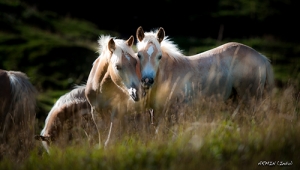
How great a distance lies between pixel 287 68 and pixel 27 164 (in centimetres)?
2021

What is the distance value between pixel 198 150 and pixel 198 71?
142 inches

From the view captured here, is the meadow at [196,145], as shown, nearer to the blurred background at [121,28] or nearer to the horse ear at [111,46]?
the horse ear at [111,46]

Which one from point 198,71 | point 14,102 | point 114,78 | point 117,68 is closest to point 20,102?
point 14,102

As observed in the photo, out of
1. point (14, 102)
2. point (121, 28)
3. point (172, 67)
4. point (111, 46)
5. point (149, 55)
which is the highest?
point (121, 28)

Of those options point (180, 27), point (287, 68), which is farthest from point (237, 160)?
point (180, 27)

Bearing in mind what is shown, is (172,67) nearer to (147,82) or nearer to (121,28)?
(147,82)

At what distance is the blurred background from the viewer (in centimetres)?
2153

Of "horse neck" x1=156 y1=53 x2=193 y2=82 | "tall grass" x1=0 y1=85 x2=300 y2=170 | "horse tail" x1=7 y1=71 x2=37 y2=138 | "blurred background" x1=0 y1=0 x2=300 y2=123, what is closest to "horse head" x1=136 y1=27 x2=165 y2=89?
"horse neck" x1=156 y1=53 x2=193 y2=82

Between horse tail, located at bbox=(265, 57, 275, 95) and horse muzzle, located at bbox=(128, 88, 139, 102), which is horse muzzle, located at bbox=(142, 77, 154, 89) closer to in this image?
horse muzzle, located at bbox=(128, 88, 139, 102)

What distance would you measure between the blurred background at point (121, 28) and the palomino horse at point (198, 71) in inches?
441

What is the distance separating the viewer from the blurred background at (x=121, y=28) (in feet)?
70.6

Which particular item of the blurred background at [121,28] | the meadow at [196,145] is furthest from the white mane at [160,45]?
the blurred background at [121,28]

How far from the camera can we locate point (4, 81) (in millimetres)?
9195

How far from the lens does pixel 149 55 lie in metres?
7.73
